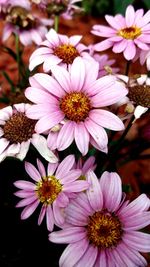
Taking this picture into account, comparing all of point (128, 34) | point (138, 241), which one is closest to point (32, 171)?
point (138, 241)

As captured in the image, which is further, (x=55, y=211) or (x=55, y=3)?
(x=55, y=3)

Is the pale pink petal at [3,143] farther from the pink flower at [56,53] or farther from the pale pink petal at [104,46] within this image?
the pale pink petal at [104,46]

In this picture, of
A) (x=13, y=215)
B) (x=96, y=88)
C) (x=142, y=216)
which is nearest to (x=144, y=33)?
(x=96, y=88)

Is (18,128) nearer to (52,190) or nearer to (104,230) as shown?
(52,190)

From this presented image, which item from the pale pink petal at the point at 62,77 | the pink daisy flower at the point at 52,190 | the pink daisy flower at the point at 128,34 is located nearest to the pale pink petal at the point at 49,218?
the pink daisy flower at the point at 52,190

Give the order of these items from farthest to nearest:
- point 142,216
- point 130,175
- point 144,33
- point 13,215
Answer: point 130,175
point 13,215
point 144,33
point 142,216

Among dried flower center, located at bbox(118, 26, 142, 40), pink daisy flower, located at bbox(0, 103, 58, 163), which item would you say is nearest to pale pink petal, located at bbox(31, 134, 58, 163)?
pink daisy flower, located at bbox(0, 103, 58, 163)

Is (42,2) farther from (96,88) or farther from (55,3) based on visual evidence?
(96,88)
